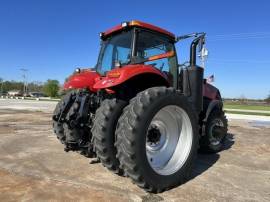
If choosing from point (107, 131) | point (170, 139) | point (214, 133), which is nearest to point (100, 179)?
point (107, 131)

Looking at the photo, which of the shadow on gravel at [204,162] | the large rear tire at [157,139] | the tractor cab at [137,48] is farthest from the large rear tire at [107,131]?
the shadow on gravel at [204,162]

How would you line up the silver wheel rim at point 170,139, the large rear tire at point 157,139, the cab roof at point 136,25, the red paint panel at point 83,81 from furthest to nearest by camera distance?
1. the red paint panel at point 83,81
2. the cab roof at point 136,25
3. the silver wheel rim at point 170,139
4. the large rear tire at point 157,139

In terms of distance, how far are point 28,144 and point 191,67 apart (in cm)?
435

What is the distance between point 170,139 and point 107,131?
1.19 metres

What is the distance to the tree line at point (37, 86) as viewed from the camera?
82312 mm

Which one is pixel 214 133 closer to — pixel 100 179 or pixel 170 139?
pixel 170 139

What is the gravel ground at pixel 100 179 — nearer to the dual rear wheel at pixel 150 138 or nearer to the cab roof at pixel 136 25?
the dual rear wheel at pixel 150 138

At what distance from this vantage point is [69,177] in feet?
15.1

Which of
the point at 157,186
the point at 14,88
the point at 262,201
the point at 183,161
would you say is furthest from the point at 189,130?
the point at 14,88

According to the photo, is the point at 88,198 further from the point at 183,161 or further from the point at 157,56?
the point at 157,56

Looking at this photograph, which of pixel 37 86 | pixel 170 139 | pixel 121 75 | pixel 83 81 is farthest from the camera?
pixel 37 86

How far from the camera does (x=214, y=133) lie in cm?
682

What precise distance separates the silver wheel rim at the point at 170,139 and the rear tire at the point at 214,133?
1799mm

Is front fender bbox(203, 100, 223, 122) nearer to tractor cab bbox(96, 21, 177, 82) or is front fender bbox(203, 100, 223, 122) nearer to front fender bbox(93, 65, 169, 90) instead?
tractor cab bbox(96, 21, 177, 82)
